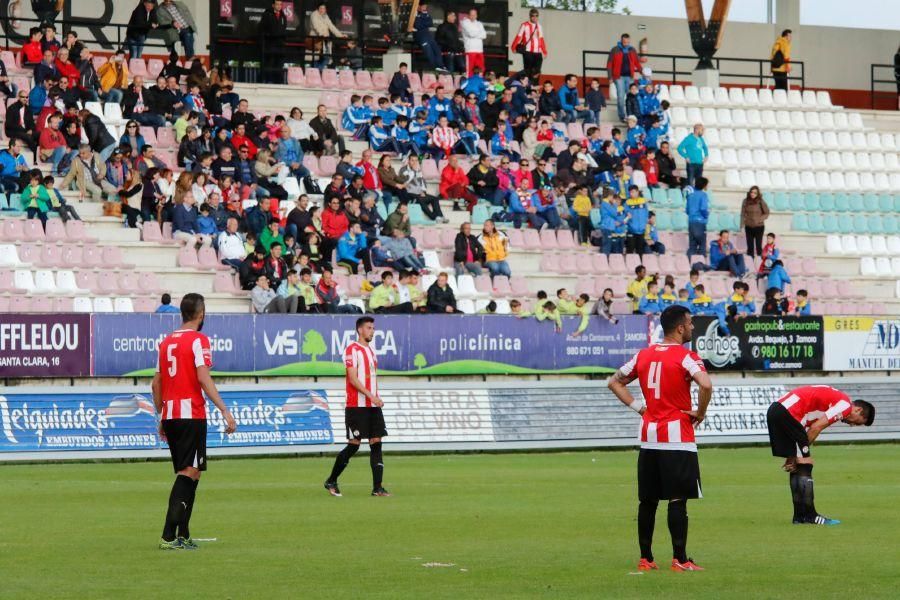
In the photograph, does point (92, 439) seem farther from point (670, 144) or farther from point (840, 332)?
point (670, 144)

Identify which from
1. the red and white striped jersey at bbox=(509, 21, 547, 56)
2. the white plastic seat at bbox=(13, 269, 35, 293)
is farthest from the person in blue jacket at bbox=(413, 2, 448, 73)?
the white plastic seat at bbox=(13, 269, 35, 293)

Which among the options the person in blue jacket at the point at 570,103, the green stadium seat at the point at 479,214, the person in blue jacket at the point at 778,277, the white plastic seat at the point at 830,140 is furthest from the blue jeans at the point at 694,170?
the white plastic seat at the point at 830,140

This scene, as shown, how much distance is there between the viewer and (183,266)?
97.9 ft

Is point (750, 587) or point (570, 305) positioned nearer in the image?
point (750, 587)

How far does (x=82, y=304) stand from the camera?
28.0 m

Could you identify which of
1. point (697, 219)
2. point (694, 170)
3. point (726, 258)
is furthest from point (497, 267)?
point (694, 170)

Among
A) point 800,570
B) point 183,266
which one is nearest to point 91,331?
point 183,266

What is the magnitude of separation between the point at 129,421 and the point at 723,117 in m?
22.8

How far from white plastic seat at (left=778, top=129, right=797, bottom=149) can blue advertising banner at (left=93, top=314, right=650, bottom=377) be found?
505 inches

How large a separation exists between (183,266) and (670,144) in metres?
15.0

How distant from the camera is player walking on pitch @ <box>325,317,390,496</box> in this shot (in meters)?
17.6

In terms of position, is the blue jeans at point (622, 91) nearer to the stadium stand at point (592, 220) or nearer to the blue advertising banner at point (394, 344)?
the stadium stand at point (592, 220)

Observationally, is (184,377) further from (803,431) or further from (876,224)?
(876,224)

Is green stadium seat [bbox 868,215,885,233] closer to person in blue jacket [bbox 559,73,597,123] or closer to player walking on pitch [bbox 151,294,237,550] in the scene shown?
person in blue jacket [bbox 559,73,597,123]
